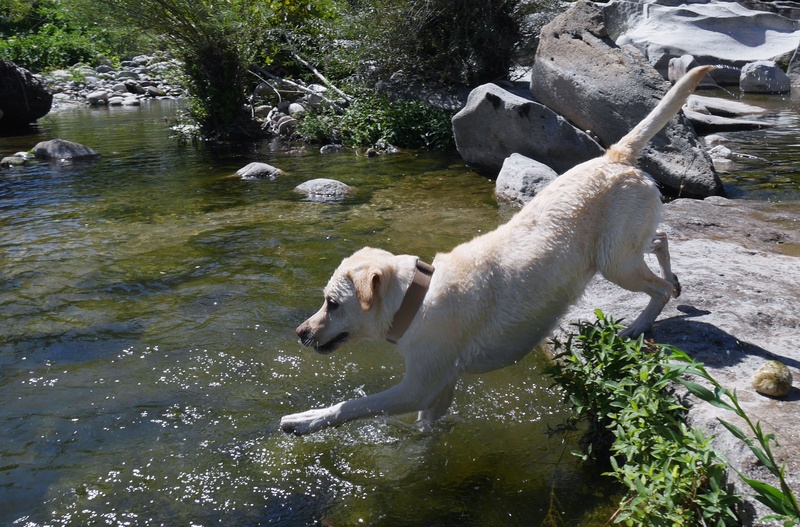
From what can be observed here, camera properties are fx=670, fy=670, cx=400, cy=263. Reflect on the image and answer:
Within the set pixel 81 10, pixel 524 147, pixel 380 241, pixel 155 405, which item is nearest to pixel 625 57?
pixel 524 147

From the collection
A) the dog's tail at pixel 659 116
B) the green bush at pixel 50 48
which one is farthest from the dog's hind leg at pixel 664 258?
the green bush at pixel 50 48

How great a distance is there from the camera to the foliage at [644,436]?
9.72ft

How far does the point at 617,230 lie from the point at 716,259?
194 centimetres

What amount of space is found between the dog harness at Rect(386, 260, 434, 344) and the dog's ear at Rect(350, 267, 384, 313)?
0.60ft

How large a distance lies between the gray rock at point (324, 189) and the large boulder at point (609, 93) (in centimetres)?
397

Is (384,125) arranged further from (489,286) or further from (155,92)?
(155,92)

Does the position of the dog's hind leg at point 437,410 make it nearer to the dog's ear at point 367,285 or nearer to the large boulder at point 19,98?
the dog's ear at point 367,285

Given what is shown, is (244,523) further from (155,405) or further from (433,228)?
Result: (433,228)

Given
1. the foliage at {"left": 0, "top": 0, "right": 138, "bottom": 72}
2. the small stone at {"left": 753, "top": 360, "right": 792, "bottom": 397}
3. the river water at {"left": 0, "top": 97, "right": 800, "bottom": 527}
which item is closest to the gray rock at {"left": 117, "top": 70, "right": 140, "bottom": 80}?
the foliage at {"left": 0, "top": 0, "right": 138, "bottom": 72}

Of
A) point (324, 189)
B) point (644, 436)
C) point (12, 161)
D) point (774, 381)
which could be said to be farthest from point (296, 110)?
point (644, 436)

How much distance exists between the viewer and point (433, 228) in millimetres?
8789

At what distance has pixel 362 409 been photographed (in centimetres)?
425

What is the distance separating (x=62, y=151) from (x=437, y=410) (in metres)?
13.5

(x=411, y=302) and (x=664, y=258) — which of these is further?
(x=664, y=258)
